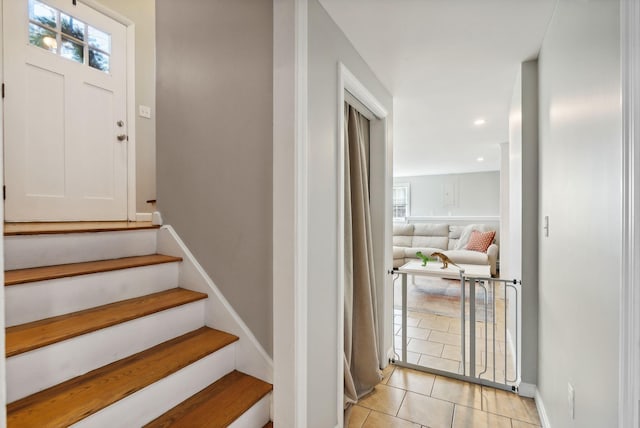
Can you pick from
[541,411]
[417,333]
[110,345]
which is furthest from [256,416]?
[417,333]

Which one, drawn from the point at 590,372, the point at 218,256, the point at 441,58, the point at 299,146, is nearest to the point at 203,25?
the point at 299,146

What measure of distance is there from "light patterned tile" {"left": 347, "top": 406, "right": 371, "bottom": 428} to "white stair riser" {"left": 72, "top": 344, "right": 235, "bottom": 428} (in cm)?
83

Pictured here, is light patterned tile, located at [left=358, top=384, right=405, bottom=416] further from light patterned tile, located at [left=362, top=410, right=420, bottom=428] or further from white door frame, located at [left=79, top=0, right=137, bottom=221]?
white door frame, located at [left=79, top=0, right=137, bottom=221]

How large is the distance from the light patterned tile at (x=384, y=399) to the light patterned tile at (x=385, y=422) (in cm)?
5

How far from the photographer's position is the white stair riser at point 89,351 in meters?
1.12

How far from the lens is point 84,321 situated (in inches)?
53.1

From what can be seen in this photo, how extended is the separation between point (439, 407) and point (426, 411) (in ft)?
0.35

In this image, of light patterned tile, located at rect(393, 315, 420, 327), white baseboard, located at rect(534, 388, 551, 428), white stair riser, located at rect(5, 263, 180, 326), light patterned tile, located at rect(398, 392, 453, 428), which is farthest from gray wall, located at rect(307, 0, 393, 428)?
light patterned tile, located at rect(393, 315, 420, 327)

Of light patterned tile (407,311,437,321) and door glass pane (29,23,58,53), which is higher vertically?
door glass pane (29,23,58,53)

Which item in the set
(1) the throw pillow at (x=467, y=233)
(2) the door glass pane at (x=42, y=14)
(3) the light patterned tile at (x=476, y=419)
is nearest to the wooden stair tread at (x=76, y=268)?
(3) the light patterned tile at (x=476, y=419)

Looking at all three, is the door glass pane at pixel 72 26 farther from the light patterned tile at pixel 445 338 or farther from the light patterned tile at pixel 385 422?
the light patterned tile at pixel 445 338

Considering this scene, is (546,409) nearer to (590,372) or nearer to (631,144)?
(590,372)

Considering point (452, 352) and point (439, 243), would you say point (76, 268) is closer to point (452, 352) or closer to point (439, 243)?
point (452, 352)

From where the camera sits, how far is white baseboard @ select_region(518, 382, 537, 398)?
204cm
